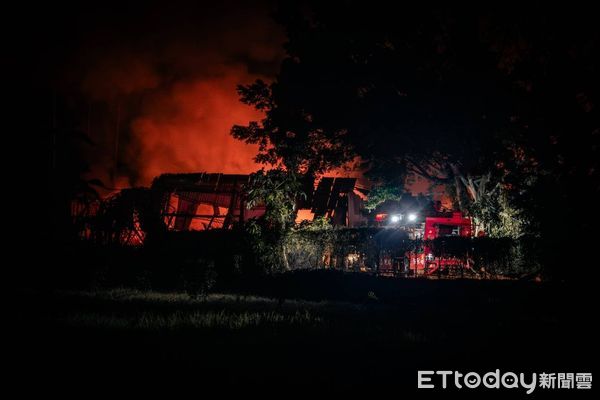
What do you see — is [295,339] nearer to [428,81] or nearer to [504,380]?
[504,380]

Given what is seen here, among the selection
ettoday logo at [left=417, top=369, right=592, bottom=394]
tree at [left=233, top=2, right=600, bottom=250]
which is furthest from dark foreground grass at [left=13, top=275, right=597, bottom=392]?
tree at [left=233, top=2, right=600, bottom=250]

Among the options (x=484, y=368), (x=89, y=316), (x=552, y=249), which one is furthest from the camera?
(x=552, y=249)

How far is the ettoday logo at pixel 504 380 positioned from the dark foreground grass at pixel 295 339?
0.67 feet

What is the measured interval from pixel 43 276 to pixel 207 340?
29.3 feet

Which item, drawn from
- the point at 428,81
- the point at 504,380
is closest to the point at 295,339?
the point at 504,380

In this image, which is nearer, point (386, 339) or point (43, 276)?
point (386, 339)

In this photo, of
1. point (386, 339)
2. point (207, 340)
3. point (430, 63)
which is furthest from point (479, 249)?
point (207, 340)

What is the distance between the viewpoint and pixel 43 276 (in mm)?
12578

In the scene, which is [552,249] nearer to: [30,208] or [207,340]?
[207,340]

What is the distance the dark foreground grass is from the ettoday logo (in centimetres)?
20

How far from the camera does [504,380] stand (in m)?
4.86

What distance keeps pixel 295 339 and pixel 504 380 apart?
2716 millimetres

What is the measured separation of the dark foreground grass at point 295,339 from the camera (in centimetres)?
464

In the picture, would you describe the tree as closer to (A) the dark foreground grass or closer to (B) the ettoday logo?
(A) the dark foreground grass
